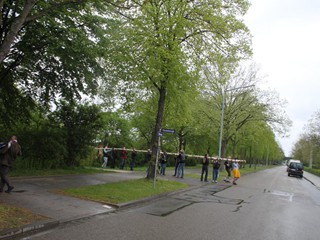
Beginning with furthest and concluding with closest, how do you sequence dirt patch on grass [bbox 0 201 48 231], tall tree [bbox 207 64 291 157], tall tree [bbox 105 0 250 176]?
tall tree [bbox 207 64 291 157] → tall tree [bbox 105 0 250 176] → dirt patch on grass [bbox 0 201 48 231]

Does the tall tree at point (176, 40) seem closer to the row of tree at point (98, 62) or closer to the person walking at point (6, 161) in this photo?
the row of tree at point (98, 62)

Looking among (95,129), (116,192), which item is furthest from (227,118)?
(116,192)

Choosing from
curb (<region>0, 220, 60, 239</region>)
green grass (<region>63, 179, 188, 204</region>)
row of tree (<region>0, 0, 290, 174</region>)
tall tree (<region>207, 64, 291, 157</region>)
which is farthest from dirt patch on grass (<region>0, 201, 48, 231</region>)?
tall tree (<region>207, 64, 291, 157</region>)

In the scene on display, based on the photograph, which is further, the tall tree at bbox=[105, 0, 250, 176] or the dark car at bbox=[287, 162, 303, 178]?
the dark car at bbox=[287, 162, 303, 178]

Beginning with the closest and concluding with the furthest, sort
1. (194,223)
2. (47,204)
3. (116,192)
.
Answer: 1. (194,223)
2. (47,204)
3. (116,192)

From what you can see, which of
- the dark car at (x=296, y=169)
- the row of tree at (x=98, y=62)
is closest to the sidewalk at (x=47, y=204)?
the row of tree at (x=98, y=62)

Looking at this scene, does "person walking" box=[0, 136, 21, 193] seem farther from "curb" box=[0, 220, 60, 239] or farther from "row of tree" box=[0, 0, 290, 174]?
"row of tree" box=[0, 0, 290, 174]

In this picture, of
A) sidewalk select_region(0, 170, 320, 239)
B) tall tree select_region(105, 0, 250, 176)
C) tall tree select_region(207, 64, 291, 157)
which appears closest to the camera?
sidewalk select_region(0, 170, 320, 239)

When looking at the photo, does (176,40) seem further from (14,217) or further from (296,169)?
(296,169)

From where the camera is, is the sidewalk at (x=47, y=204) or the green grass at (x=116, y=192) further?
the green grass at (x=116, y=192)

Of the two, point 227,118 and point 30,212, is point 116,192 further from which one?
point 227,118

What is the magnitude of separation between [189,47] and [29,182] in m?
9.29

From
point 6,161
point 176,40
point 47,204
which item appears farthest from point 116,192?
point 176,40

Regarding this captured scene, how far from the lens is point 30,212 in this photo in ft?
24.2
